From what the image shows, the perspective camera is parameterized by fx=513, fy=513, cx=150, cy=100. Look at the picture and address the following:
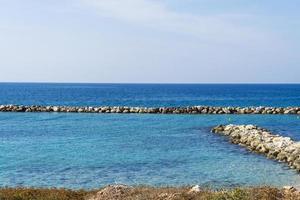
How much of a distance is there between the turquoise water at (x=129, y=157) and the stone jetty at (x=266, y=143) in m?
0.91

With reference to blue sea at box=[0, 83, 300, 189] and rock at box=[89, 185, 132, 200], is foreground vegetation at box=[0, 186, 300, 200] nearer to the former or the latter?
rock at box=[89, 185, 132, 200]

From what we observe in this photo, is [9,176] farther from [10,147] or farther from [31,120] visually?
[31,120]

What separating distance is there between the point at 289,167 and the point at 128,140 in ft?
46.6

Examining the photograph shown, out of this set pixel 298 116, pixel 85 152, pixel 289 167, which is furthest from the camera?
pixel 298 116

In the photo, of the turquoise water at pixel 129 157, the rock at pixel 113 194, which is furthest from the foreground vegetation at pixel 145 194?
the turquoise water at pixel 129 157

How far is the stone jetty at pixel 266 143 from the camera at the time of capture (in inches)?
1158

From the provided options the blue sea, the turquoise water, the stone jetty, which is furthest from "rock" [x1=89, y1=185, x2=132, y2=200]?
the stone jetty

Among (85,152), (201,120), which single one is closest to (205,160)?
(85,152)

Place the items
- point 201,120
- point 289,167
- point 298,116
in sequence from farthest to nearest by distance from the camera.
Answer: point 298,116 → point 201,120 → point 289,167

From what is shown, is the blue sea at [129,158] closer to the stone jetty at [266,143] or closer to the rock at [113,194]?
the stone jetty at [266,143]

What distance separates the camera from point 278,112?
6712 cm

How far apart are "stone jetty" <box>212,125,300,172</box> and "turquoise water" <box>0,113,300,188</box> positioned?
91 cm

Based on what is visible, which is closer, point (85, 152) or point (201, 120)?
point (85, 152)

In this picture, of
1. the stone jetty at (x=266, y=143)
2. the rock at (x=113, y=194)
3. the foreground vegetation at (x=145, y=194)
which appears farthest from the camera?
the stone jetty at (x=266, y=143)
